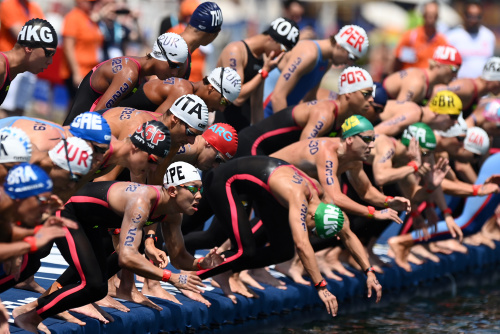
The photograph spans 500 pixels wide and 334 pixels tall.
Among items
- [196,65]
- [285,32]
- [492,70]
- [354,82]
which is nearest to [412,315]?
[354,82]

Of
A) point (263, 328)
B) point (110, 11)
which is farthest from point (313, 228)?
point (110, 11)

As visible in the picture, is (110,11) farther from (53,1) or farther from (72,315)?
(72,315)

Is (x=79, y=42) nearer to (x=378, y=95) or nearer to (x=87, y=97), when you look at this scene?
(x=87, y=97)

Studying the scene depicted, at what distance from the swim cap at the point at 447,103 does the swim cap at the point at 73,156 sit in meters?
5.78

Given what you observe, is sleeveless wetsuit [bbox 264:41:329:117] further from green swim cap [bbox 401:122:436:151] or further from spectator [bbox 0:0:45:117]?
spectator [bbox 0:0:45:117]

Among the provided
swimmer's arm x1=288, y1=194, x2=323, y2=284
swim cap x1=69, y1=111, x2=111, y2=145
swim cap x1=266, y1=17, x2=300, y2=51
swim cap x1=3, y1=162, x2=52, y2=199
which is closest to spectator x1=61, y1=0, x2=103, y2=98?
swim cap x1=266, y1=17, x2=300, y2=51

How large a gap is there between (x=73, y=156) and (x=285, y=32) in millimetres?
3933

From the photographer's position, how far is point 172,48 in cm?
875

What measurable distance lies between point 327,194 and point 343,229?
1.16ft

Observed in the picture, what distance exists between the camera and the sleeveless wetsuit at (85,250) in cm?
695

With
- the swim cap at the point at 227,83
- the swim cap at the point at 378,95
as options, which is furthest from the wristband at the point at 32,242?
the swim cap at the point at 378,95

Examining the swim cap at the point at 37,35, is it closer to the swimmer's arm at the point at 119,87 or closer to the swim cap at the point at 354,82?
the swimmer's arm at the point at 119,87

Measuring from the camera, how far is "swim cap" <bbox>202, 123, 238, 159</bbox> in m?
8.62

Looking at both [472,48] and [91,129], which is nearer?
[91,129]
